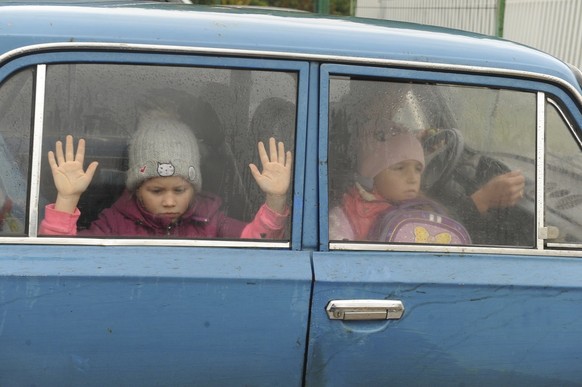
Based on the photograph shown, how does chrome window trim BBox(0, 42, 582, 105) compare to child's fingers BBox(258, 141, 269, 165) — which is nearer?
chrome window trim BBox(0, 42, 582, 105)

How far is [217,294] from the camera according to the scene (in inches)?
101

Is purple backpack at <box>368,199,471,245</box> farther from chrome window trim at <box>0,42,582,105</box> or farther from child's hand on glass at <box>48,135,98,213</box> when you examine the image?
child's hand on glass at <box>48,135,98,213</box>

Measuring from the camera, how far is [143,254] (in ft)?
8.52

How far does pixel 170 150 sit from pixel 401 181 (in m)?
0.73

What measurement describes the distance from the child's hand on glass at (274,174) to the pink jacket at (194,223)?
33 millimetres

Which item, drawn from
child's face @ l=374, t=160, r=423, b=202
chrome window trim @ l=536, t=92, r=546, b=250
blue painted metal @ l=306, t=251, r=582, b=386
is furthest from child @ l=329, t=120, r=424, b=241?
chrome window trim @ l=536, t=92, r=546, b=250

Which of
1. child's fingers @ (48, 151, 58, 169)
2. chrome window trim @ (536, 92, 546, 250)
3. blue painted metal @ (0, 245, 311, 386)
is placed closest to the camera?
blue painted metal @ (0, 245, 311, 386)

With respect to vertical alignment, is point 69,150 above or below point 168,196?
above

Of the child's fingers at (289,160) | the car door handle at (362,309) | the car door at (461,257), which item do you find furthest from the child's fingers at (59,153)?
the car door handle at (362,309)

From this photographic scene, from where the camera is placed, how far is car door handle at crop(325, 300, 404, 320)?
261cm

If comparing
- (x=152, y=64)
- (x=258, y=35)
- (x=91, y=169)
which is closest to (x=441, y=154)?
(x=258, y=35)

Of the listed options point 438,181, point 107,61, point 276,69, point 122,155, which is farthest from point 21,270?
point 438,181

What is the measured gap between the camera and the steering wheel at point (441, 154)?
285cm

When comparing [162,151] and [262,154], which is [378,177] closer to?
[262,154]
